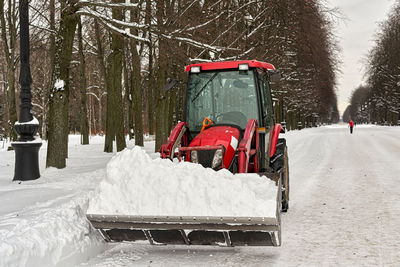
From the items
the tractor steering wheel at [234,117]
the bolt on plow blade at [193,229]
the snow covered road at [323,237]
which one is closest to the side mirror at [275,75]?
the tractor steering wheel at [234,117]

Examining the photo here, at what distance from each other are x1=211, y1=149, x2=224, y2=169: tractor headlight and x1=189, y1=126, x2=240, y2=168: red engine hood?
129 mm

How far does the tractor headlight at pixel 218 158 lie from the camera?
5.50 m

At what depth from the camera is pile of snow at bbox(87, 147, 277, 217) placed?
431 centimetres

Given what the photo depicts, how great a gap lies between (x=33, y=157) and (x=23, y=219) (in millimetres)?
4308

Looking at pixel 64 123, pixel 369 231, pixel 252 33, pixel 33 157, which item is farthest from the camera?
pixel 252 33

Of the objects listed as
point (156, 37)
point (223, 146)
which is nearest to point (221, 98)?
point (223, 146)

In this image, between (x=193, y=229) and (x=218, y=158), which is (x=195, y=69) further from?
(x=193, y=229)

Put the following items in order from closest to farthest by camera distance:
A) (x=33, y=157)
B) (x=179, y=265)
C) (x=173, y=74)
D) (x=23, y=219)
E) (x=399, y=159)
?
1. (x=179, y=265)
2. (x=23, y=219)
3. (x=33, y=157)
4. (x=399, y=159)
5. (x=173, y=74)

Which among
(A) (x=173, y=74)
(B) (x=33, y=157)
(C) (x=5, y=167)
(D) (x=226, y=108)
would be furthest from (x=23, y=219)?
(A) (x=173, y=74)

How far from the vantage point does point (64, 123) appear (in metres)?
11.3

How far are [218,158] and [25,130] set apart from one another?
206 inches

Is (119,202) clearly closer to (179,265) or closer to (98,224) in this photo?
(98,224)

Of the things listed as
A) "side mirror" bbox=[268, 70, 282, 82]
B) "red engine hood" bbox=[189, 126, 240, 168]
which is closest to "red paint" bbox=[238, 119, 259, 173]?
"red engine hood" bbox=[189, 126, 240, 168]

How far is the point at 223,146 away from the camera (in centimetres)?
563
